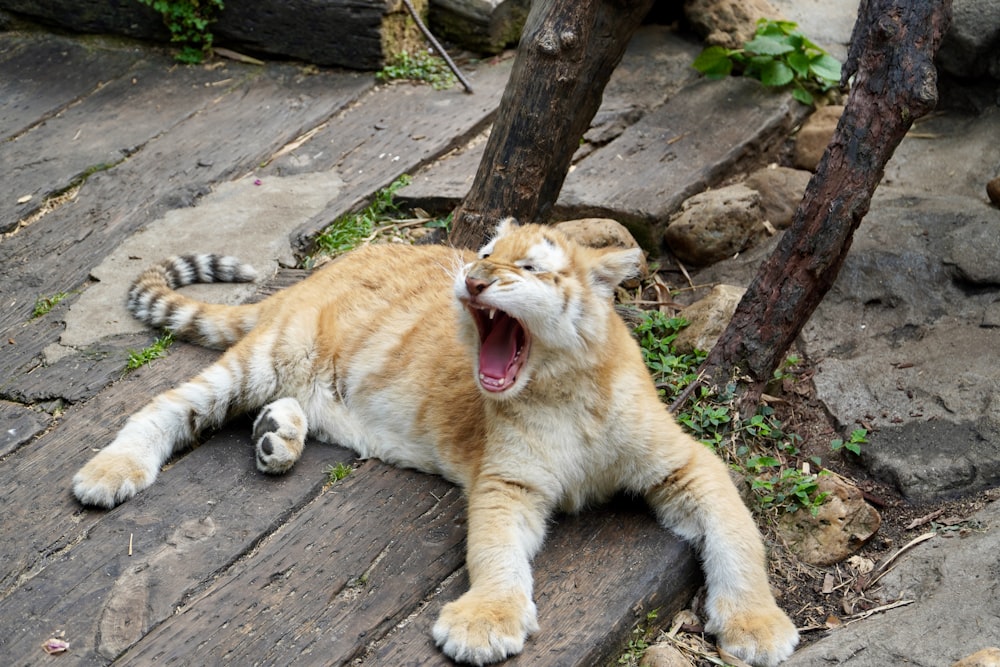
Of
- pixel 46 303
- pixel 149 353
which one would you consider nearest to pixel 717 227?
pixel 149 353

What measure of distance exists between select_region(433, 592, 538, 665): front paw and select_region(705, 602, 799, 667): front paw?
815 mm

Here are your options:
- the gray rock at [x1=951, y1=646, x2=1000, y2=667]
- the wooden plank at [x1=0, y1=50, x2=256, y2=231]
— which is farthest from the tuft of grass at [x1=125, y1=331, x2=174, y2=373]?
the gray rock at [x1=951, y1=646, x2=1000, y2=667]

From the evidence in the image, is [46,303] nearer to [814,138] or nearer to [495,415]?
[495,415]

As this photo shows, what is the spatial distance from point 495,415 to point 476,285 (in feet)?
2.31

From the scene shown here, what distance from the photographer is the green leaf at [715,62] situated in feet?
28.2

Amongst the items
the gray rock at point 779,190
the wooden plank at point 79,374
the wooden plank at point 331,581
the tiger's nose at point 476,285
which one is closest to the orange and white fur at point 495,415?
the tiger's nose at point 476,285

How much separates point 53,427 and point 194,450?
79 centimetres

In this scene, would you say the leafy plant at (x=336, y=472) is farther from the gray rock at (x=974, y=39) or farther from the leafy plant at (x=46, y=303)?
the gray rock at (x=974, y=39)

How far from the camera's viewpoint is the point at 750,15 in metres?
8.80

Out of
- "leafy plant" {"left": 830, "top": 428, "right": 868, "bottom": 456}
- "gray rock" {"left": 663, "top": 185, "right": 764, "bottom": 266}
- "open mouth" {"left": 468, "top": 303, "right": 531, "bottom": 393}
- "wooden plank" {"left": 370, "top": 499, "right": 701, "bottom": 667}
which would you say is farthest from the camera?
"gray rock" {"left": 663, "top": 185, "right": 764, "bottom": 266}

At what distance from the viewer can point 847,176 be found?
5.06 metres

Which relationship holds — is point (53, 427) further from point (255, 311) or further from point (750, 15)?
point (750, 15)

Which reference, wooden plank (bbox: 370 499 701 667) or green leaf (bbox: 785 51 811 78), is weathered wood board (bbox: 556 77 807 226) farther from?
wooden plank (bbox: 370 499 701 667)

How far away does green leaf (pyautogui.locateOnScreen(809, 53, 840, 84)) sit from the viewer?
27.2 ft
